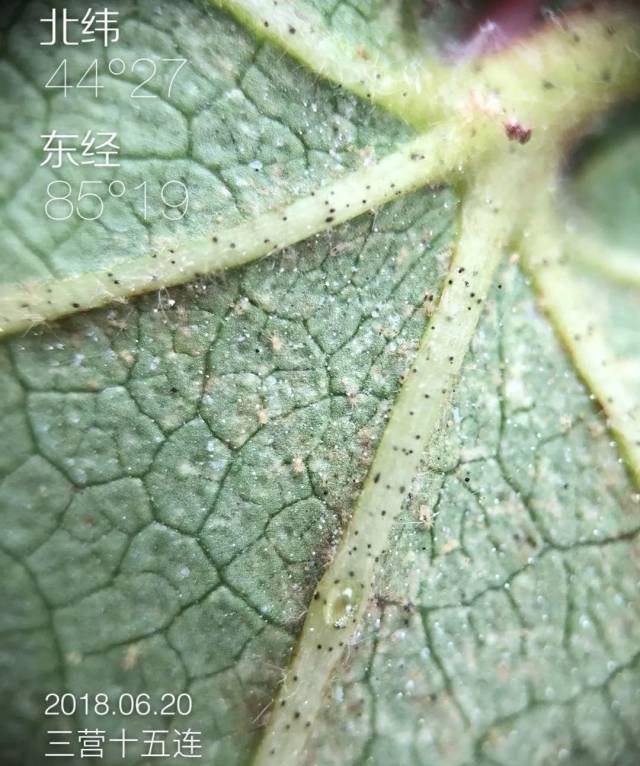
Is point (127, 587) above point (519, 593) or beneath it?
above

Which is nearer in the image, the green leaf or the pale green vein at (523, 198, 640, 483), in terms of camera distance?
the green leaf

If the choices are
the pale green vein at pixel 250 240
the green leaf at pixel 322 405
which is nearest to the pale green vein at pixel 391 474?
the green leaf at pixel 322 405

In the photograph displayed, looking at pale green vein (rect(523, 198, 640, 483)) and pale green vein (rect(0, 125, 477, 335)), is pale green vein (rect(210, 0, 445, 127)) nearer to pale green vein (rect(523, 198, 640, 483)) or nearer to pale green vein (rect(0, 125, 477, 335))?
pale green vein (rect(0, 125, 477, 335))

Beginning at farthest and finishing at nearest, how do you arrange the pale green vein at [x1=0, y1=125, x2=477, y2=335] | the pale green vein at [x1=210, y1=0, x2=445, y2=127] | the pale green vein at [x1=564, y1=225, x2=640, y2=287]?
1. the pale green vein at [x1=564, y1=225, x2=640, y2=287]
2. the pale green vein at [x1=210, y1=0, x2=445, y2=127]
3. the pale green vein at [x1=0, y1=125, x2=477, y2=335]

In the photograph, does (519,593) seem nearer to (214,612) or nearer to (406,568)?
(406,568)

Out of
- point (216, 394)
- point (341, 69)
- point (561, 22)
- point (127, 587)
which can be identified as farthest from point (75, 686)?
point (561, 22)

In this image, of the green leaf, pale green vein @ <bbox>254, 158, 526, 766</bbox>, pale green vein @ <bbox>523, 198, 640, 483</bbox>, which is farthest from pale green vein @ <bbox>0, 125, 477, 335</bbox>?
pale green vein @ <bbox>523, 198, 640, 483</bbox>

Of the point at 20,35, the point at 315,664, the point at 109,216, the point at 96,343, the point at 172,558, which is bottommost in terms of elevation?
the point at 315,664

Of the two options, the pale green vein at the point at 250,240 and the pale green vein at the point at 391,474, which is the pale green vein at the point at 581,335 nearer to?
the pale green vein at the point at 391,474
